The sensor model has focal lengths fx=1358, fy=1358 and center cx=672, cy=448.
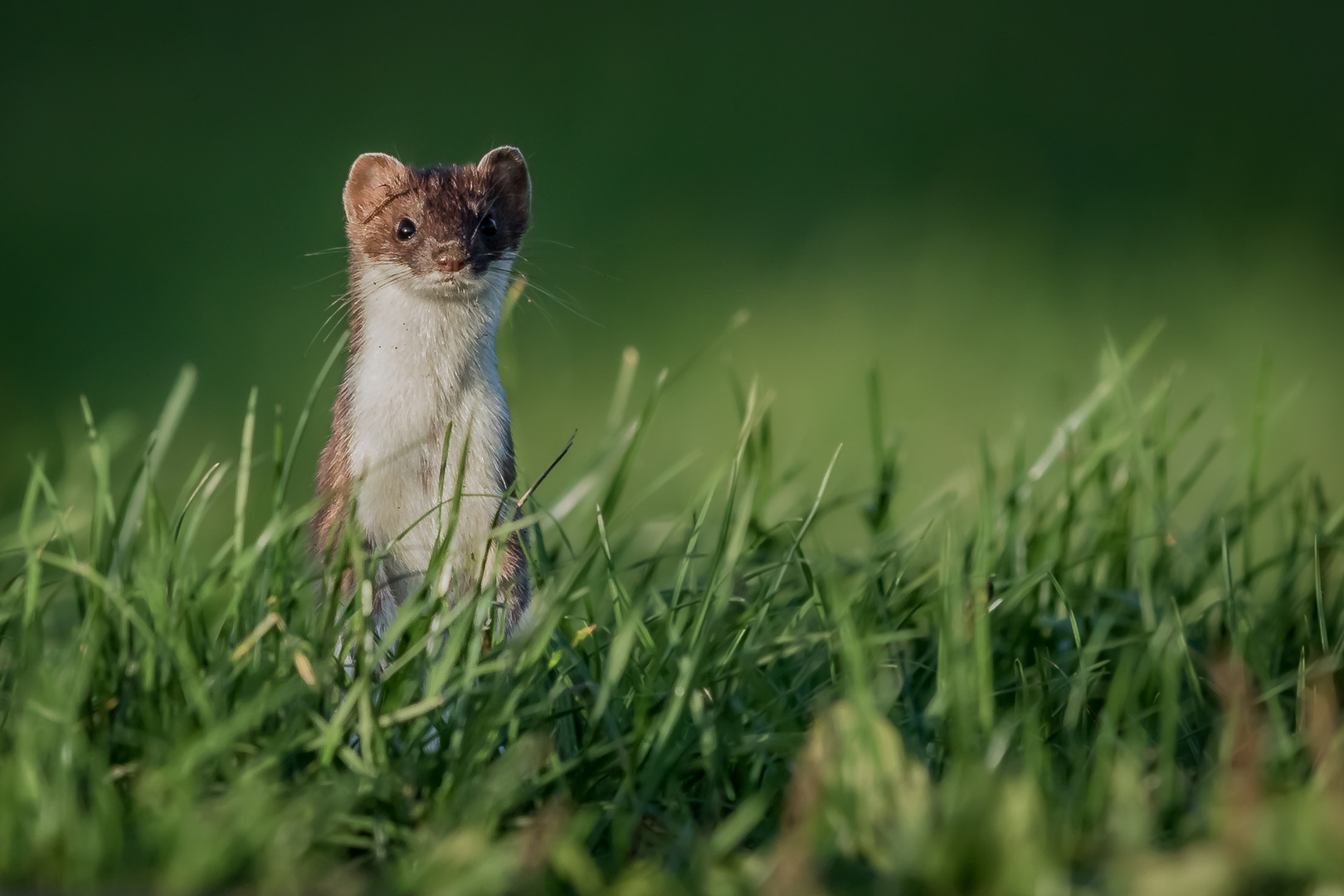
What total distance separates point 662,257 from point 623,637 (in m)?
4.06

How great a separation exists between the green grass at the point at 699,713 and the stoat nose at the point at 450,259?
50 cm

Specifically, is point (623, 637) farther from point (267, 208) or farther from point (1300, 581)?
point (267, 208)

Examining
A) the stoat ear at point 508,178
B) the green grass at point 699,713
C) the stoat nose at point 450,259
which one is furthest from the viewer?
the stoat ear at point 508,178

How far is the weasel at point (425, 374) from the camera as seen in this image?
2.69m

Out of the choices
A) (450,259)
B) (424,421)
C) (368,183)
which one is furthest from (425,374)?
(368,183)

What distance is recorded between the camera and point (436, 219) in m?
2.92

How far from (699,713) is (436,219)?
4.42 feet

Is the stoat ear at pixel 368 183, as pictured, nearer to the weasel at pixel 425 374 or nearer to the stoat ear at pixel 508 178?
the weasel at pixel 425 374

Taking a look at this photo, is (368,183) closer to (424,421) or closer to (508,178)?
(508,178)

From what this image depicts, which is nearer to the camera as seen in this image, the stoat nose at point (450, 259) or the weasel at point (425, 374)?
the weasel at point (425, 374)

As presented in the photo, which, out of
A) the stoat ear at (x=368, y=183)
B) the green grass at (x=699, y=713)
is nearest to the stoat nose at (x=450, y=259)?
the stoat ear at (x=368, y=183)

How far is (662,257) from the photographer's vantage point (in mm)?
5969

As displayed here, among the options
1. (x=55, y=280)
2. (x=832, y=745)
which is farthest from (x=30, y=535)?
(x=55, y=280)

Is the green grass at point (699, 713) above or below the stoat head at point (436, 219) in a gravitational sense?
below
